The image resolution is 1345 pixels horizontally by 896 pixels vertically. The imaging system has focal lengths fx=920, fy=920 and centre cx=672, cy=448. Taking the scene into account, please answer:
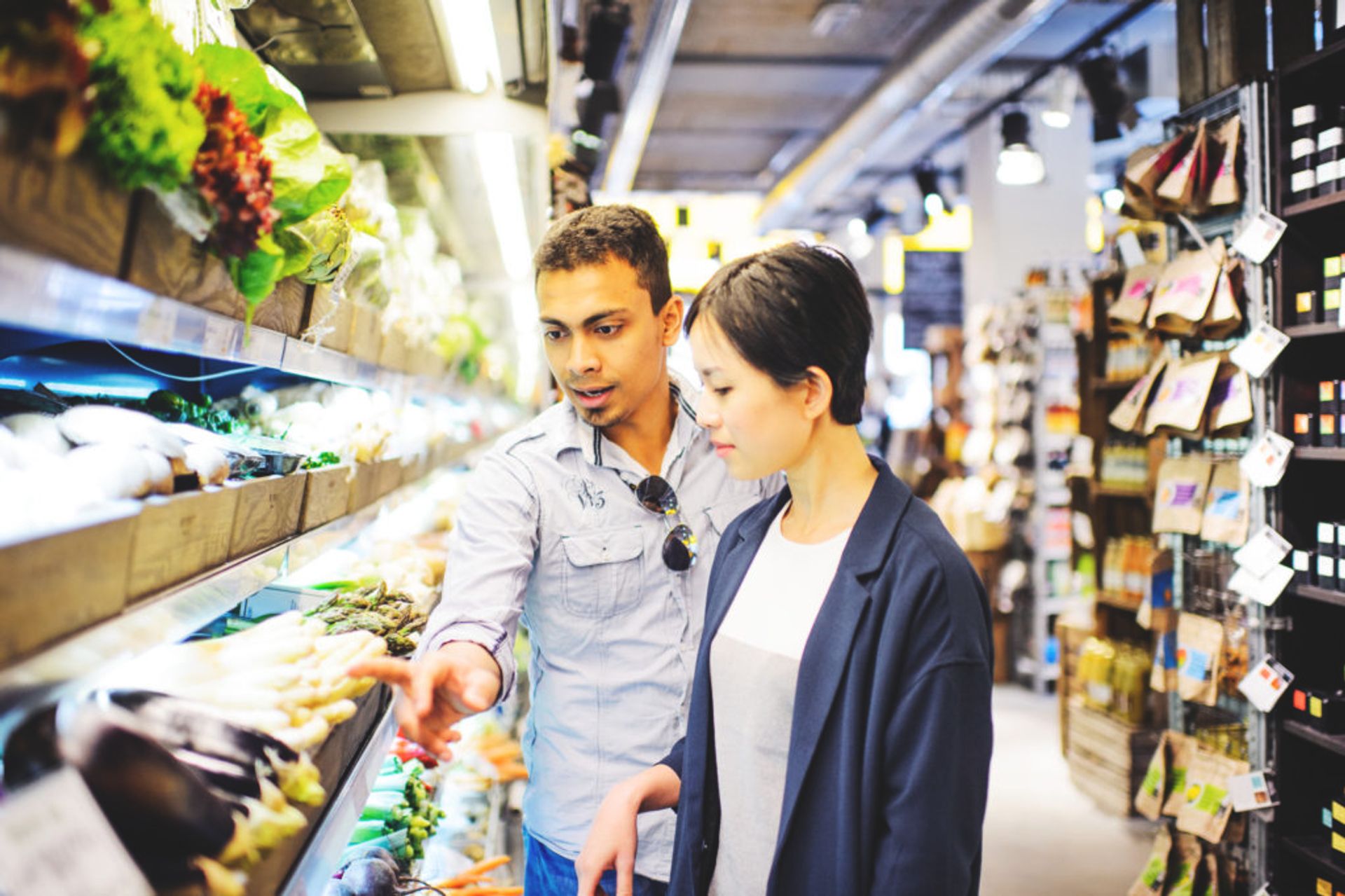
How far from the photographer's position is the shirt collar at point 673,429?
184 cm

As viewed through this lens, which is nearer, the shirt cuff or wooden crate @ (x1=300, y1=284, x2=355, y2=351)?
the shirt cuff

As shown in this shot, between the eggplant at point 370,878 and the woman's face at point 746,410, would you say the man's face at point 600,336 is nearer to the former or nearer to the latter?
the woman's face at point 746,410

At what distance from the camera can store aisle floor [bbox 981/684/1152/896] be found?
13.5 feet

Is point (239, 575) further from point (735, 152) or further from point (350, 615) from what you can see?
point (735, 152)

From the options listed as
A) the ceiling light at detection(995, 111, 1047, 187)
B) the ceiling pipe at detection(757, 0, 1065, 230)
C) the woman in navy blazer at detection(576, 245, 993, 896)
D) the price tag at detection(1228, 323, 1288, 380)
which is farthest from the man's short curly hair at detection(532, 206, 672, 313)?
the ceiling light at detection(995, 111, 1047, 187)

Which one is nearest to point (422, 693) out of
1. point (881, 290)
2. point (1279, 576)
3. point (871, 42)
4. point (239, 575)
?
point (239, 575)

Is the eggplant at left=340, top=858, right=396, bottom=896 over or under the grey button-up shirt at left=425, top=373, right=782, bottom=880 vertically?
under

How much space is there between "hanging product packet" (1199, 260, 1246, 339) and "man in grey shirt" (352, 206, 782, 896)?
2.40 metres

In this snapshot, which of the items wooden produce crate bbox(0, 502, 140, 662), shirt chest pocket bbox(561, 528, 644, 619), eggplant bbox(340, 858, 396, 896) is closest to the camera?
wooden produce crate bbox(0, 502, 140, 662)

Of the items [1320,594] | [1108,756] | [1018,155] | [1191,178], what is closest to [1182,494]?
[1320,594]

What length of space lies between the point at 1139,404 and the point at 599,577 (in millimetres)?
2820

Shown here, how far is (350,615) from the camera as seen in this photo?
5.98ft

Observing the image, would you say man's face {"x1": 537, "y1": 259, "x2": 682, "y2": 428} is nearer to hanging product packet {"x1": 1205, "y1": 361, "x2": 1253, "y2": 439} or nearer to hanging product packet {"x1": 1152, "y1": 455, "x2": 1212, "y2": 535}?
hanging product packet {"x1": 1205, "y1": 361, "x2": 1253, "y2": 439}

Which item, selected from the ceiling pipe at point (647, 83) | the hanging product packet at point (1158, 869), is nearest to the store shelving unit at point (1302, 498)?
the hanging product packet at point (1158, 869)
